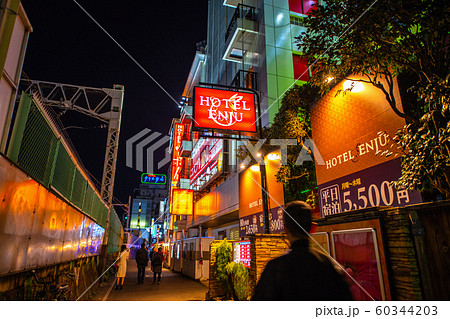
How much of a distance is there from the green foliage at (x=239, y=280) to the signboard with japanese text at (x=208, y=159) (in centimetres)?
1065

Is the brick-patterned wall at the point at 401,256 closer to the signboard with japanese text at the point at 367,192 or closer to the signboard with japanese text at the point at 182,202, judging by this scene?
the signboard with japanese text at the point at 367,192

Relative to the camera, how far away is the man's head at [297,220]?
2203 mm

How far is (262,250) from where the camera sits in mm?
7129

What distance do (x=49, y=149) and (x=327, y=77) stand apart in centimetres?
592

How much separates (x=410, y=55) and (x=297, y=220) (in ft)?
14.2

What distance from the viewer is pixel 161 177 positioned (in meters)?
66.2

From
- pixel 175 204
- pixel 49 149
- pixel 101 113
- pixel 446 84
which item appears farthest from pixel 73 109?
pixel 446 84

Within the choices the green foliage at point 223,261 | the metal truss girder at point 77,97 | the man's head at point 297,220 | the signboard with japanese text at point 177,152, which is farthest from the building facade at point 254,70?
the signboard with japanese text at point 177,152

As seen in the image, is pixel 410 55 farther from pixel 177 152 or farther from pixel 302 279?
pixel 177 152

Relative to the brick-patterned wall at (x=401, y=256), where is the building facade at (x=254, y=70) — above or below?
above

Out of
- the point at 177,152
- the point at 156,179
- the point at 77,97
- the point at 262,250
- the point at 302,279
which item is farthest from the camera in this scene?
the point at 156,179

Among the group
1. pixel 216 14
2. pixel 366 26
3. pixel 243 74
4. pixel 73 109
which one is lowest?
pixel 366 26

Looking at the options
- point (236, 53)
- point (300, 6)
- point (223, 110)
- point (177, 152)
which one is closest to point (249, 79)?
point (236, 53)

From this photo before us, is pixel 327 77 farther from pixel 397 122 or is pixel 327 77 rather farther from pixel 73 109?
pixel 73 109
